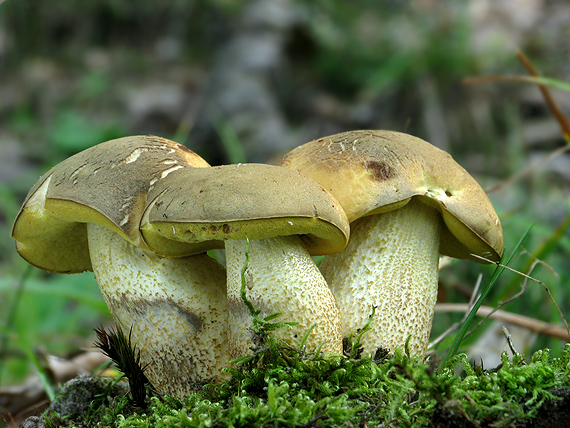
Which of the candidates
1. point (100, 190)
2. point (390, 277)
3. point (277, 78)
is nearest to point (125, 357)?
point (100, 190)

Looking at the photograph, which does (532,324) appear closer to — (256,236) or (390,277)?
(390,277)

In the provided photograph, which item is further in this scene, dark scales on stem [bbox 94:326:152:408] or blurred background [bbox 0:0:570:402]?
blurred background [bbox 0:0:570:402]

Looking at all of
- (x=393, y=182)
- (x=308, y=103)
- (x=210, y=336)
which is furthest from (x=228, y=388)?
(x=308, y=103)

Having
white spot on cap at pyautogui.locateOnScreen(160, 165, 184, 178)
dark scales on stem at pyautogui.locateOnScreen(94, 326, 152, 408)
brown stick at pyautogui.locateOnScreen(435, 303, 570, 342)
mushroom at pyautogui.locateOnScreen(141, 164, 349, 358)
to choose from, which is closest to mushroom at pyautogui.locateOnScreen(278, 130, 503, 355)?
mushroom at pyautogui.locateOnScreen(141, 164, 349, 358)

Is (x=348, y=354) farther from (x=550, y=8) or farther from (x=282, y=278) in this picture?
(x=550, y=8)

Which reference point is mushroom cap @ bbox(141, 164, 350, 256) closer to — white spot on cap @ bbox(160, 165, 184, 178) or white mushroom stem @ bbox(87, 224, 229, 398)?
white spot on cap @ bbox(160, 165, 184, 178)

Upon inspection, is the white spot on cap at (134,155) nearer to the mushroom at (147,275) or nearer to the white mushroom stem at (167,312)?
the mushroom at (147,275)

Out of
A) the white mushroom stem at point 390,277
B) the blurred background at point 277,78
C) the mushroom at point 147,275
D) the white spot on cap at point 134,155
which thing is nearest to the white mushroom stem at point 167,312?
the mushroom at point 147,275
